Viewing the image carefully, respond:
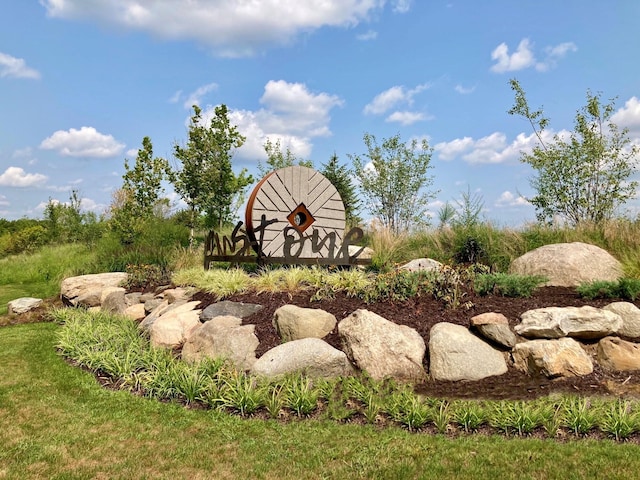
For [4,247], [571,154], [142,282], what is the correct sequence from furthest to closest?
[4,247] → [571,154] → [142,282]

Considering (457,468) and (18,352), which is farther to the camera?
(18,352)

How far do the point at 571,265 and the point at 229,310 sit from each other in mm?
5450

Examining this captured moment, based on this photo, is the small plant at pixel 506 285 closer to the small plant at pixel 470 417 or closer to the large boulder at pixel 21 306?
the small plant at pixel 470 417

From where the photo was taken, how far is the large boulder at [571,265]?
7953 millimetres

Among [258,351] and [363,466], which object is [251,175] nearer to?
[258,351]

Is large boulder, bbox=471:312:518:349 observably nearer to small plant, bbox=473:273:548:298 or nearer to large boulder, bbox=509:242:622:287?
small plant, bbox=473:273:548:298

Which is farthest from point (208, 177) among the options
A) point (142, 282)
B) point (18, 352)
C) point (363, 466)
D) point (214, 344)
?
point (363, 466)

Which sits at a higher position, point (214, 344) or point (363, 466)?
point (214, 344)

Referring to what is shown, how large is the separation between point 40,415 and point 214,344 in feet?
6.36

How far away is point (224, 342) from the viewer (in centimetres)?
608

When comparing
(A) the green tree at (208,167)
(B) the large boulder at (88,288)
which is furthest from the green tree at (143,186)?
(B) the large boulder at (88,288)

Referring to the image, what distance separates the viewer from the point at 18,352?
7680mm

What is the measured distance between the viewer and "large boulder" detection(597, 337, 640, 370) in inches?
Answer: 217

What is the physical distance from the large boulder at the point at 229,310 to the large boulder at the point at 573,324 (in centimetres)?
351
